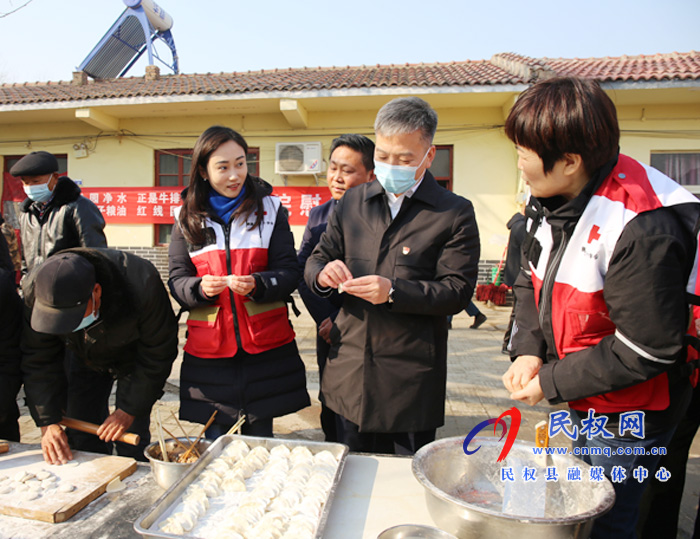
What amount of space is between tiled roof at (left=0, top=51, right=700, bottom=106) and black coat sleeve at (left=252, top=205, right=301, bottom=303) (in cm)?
608

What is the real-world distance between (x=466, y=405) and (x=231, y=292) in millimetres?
2387

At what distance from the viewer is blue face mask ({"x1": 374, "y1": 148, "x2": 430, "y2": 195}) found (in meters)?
1.67

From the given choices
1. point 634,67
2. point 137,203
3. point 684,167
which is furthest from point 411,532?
point 634,67

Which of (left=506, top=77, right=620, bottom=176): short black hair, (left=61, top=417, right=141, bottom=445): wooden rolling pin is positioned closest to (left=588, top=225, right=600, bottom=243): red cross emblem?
(left=506, top=77, right=620, bottom=176): short black hair

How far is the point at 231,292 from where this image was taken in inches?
73.9

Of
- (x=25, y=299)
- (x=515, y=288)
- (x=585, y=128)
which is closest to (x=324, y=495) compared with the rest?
(x=515, y=288)

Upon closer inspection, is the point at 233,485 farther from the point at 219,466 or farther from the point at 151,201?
the point at 151,201

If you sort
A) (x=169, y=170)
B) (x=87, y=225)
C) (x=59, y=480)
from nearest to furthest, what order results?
(x=59, y=480) → (x=87, y=225) → (x=169, y=170)

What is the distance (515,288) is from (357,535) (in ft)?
2.84

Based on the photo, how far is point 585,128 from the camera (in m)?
1.09

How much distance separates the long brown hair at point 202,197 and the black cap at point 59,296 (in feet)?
1.62

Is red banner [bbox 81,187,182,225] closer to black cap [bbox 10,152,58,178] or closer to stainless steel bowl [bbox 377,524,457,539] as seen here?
black cap [bbox 10,152,58,178]

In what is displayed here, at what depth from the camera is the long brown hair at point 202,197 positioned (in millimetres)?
1907

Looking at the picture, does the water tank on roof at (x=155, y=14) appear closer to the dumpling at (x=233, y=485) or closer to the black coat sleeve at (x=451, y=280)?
the black coat sleeve at (x=451, y=280)
